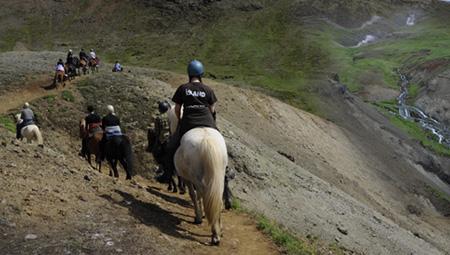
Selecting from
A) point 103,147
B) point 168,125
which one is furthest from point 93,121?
point 168,125

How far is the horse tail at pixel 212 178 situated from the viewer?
36.9 ft

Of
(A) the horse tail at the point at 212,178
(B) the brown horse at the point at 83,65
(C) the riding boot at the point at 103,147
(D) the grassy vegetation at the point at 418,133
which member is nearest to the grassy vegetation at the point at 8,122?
(C) the riding boot at the point at 103,147

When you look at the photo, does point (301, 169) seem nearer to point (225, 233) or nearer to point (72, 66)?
point (72, 66)

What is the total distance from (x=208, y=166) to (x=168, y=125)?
20.3 ft

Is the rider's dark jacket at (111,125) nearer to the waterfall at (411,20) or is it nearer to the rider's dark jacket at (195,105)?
the rider's dark jacket at (195,105)

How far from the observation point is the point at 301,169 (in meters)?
32.2

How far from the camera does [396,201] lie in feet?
135

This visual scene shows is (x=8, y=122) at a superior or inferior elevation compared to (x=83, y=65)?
inferior

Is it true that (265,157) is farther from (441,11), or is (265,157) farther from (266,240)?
(441,11)

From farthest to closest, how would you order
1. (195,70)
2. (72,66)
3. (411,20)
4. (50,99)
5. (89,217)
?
(411,20), (72,66), (50,99), (195,70), (89,217)

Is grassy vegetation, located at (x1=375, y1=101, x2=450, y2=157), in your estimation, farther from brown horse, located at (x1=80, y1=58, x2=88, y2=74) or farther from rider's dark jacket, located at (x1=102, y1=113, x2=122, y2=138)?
rider's dark jacket, located at (x1=102, y1=113, x2=122, y2=138)

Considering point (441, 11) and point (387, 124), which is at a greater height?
point (441, 11)

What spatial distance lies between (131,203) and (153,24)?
100692mm

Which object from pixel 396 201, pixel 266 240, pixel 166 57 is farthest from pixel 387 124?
pixel 266 240
